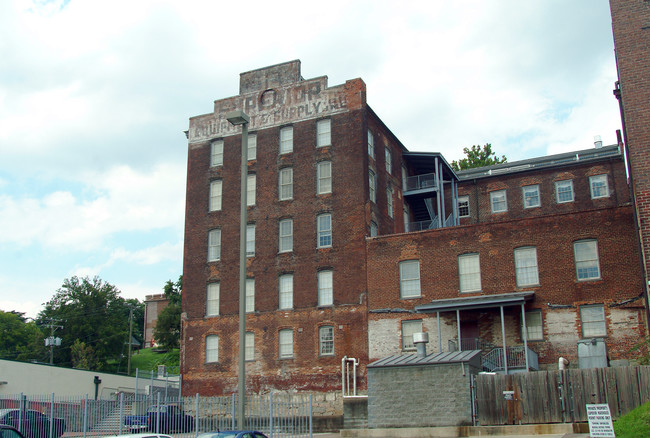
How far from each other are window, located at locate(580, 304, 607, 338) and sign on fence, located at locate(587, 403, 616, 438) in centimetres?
1690

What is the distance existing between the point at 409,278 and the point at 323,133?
36.0 ft

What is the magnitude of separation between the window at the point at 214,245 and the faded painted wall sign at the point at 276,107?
6720mm

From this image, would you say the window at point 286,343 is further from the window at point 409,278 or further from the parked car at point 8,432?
the parked car at point 8,432

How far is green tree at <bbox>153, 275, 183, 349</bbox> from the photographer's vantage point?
243ft

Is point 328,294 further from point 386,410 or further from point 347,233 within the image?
point 386,410

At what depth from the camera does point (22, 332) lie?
88000mm

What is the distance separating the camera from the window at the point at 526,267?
34.8m

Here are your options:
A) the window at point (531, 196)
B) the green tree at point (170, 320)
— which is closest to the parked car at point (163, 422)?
the window at point (531, 196)

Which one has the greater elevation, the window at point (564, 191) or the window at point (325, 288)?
the window at point (564, 191)

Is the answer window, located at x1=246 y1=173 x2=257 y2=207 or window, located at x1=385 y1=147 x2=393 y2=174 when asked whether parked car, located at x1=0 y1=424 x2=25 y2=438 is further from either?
window, located at x1=385 y1=147 x2=393 y2=174

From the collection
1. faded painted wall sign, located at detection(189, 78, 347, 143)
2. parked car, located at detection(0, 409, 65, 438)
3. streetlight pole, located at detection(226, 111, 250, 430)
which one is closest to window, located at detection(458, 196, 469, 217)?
faded painted wall sign, located at detection(189, 78, 347, 143)

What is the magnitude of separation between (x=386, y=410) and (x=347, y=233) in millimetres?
14953

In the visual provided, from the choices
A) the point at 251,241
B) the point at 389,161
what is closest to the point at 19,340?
the point at 251,241

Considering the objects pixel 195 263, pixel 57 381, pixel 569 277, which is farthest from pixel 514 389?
pixel 57 381
